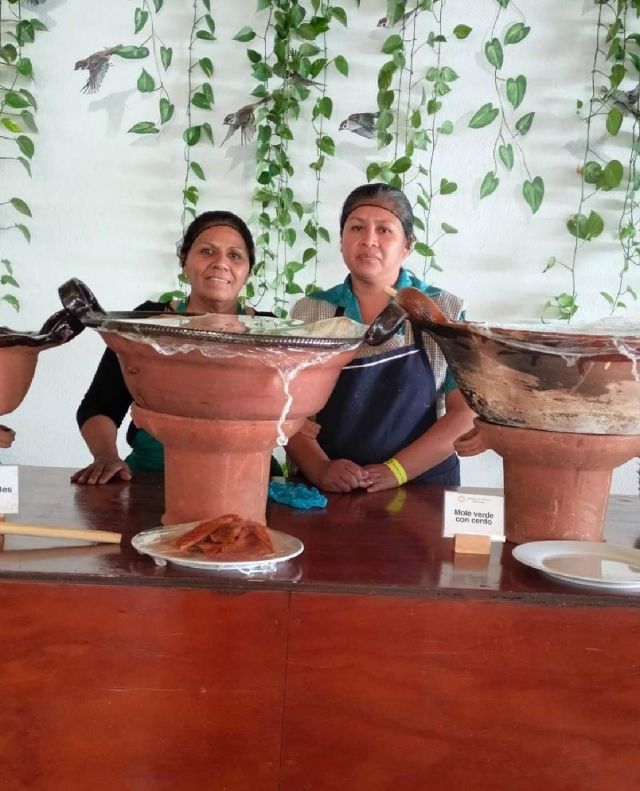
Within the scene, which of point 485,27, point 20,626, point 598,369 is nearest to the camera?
point 20,626

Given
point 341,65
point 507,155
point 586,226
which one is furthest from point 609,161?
point 341,65

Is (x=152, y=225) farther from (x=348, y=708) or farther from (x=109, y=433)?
(x=348, y=708)

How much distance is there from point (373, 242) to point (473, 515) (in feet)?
2.97

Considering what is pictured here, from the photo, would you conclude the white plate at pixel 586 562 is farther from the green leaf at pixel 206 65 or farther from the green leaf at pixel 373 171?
the green leaf at pixel 206 65

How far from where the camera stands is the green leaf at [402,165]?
98.4 inches

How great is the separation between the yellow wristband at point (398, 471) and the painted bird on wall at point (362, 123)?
133cm

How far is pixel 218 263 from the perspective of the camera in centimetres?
188

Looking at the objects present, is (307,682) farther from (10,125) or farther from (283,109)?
(10,125)

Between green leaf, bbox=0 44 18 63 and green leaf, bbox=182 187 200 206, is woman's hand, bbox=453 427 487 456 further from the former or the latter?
green leaf, bbox=0 44 18 63

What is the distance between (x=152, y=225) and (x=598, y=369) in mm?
1905

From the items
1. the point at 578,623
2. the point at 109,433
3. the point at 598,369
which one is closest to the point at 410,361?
the point at 109,433

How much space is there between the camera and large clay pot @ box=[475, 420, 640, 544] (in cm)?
114

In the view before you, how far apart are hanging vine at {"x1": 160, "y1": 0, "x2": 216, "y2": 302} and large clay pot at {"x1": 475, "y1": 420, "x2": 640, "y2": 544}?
1.58 metres

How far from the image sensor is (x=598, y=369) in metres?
1.08
